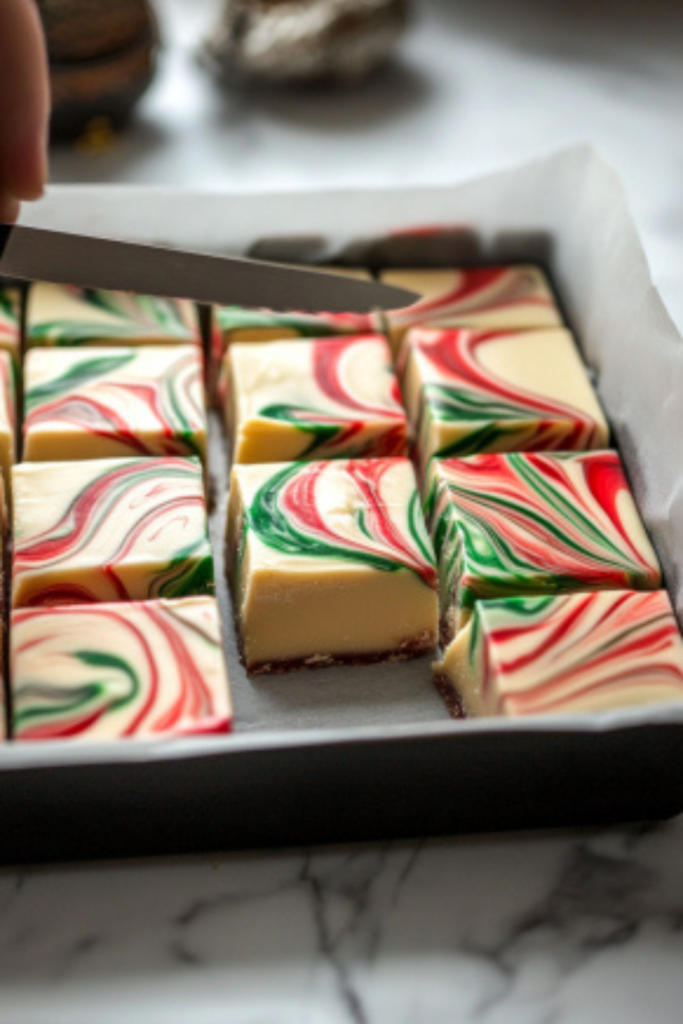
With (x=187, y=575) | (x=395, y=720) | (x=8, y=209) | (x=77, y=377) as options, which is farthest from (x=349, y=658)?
(x=8, y=209)

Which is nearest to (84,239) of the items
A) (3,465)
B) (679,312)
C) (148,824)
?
(3,465)

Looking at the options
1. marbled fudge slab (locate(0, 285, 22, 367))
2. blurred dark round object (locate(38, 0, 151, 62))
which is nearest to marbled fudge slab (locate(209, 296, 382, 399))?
marbled fudge slab (locate(0, 285, 22, 367))

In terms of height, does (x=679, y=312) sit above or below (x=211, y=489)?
above

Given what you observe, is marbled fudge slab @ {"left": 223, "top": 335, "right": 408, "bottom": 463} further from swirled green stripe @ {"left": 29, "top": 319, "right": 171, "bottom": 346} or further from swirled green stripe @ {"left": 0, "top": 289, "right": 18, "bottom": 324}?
swirled green stripe @ {"left": 0, "top": 289, "right": 18, "bottom": 324}

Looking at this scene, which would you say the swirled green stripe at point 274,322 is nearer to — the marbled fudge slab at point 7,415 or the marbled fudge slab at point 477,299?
the marbled fudge slab at point 477,299

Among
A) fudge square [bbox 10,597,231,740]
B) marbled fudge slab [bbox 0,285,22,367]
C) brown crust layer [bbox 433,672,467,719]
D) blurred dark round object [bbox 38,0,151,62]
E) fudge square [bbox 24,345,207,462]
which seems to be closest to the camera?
fudge square [bbox 10,597,231,740]

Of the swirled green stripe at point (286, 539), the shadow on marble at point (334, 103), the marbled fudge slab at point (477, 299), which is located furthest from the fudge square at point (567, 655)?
the shadow on marble at point (334, 103)

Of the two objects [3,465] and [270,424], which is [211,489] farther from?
[3,465]

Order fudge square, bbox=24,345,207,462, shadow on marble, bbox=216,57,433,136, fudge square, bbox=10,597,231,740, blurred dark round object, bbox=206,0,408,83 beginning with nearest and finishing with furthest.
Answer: fudge square, bbox=10,597,231,740 → fudge square, bbox=24,345,207,462 → blurred dark round object, bbox=206,0,408,83 → shadow on marble, bbox=216,57,433,136
